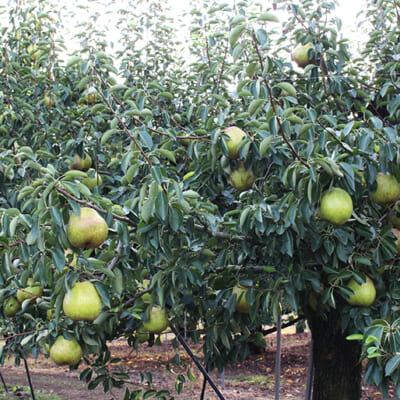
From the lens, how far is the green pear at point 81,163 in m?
2.99

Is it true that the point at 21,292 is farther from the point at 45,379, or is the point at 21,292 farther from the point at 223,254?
the point at 45,379

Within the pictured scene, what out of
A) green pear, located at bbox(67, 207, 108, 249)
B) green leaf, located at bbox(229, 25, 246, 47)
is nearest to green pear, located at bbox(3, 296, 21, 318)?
green pear, located at bbox(67, 207, 108, 249)

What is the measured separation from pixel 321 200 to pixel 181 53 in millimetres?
3025

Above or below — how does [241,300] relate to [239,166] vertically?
below

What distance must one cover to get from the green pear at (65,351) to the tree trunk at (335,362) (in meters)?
1.52

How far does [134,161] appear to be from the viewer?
1830 mm

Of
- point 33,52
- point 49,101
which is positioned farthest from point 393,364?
point 33,52

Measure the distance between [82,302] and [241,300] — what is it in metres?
0.84

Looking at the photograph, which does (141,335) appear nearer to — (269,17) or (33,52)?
(269,17)

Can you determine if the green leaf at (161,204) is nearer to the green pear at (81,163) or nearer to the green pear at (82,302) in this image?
the green pear at (82,302)

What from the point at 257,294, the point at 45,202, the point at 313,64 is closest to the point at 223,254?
the point at 257,294

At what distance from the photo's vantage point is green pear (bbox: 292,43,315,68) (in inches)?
106

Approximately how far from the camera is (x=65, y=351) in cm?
222

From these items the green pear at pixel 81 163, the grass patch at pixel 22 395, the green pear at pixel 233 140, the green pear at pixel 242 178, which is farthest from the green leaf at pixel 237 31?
the grass patch at pixel 22 395
